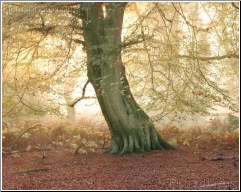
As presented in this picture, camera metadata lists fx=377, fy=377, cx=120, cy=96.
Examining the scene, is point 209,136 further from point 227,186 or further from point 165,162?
point 227,186

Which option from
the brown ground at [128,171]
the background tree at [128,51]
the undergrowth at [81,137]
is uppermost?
the background tree at [128,51]

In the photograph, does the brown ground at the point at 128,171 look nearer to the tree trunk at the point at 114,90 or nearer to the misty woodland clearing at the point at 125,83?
the misty woodland clearing at the point at 125,83

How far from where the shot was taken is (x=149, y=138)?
9.61m

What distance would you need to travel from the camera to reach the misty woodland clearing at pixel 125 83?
686 centimetres

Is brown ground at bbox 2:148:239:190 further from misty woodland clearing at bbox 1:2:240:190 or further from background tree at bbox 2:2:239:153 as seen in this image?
background tree at bbox 2:2:239:153

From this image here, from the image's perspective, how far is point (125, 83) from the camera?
943 cm

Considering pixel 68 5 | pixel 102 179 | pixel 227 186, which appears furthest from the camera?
pixel 68 5

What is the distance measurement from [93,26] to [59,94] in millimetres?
1898

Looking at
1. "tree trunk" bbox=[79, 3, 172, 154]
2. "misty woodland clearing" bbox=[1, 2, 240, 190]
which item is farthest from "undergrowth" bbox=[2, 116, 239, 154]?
"tree trunk" bbox=[79, 3, 172, 154]

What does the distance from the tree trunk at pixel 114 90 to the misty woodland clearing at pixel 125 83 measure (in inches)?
1.0

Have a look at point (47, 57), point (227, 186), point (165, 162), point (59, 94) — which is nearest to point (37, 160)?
point (59, 94)

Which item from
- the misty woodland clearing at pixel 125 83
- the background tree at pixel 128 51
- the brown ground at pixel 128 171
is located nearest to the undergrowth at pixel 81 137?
the misty woodland clearing at pixel 125 83

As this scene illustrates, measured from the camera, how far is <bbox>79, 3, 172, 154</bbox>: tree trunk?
9086 millimetres

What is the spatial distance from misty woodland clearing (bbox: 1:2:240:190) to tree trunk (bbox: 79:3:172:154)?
0.08 feet
